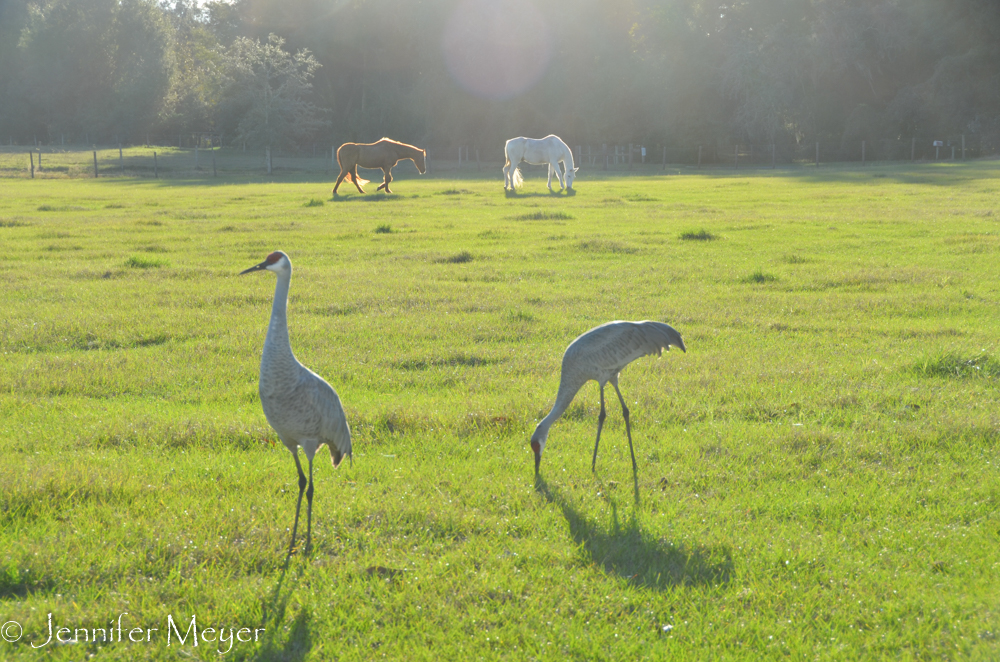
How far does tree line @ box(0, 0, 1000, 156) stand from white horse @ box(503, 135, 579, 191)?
26.5 meters

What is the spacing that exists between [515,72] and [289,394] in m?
63.8

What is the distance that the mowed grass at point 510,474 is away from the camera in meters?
4.34

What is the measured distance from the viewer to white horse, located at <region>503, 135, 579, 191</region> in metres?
35.4

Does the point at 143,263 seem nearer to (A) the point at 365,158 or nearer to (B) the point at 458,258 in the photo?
(B) the point at 458,258

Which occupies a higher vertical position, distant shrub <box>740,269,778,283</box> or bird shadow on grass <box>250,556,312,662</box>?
distant shrub <box>740,269,778,283</box>

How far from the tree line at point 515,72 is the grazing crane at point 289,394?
2229 inches

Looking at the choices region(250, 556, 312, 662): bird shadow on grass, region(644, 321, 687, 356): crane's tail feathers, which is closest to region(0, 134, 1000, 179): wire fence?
region(644, 321, 687, 356): crane's tail feathers

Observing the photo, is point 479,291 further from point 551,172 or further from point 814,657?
point 551,172

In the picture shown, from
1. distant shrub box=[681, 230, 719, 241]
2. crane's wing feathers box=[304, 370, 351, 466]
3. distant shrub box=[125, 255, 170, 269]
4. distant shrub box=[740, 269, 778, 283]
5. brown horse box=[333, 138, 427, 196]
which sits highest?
brown horse box=[333, 138, 427, 196]

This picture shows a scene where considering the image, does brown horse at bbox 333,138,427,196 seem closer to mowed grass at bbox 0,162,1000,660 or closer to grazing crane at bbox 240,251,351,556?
mowed grass at bbox 0,162,1000,660

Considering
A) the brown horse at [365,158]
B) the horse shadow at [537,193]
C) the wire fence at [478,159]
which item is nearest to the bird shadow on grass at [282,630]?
the horse shadow at [537,193]

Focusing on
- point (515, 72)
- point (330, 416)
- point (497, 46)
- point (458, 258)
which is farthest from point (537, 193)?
point (515, 72)

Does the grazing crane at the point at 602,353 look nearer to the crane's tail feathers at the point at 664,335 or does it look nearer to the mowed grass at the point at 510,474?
the crane's tail feathers at the point at 664,335

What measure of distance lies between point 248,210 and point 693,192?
59.2 ft
